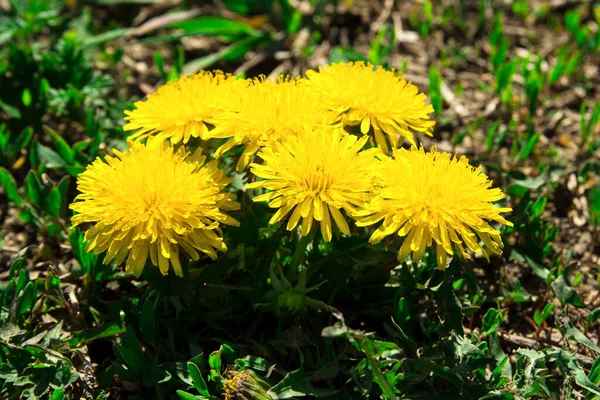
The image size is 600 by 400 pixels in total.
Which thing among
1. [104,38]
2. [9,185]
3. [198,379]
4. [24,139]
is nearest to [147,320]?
[198,379]

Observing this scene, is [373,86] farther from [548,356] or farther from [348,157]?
[548,356]

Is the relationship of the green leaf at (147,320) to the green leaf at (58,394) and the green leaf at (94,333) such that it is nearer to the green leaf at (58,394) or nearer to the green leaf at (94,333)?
the green leaf at (94,333)

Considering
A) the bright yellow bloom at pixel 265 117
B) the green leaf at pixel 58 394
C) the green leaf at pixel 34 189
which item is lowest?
the green leaf at pixel 58 394

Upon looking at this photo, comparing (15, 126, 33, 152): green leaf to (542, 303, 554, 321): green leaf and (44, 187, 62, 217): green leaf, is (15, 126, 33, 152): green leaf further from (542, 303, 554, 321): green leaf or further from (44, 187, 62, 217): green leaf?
(542, 303, 554, 321): green leaf

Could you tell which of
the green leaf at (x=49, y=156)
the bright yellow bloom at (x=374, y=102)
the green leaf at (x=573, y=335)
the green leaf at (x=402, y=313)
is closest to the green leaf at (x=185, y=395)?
the green leaf at (x=402, y=313)

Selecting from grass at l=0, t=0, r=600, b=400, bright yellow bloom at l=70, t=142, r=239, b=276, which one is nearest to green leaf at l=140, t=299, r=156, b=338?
grass at l=0, t=0, r=600, b=400

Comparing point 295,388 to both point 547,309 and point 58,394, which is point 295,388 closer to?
point 58,394

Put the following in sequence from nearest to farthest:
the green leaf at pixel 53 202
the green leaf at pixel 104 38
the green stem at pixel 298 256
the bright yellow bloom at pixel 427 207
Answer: the bright yellow bloom at pixel 427 207 < the green stem at pixel 298 256 < the green leaf at pixel 53 202 < the green leaf at pixel 104 38
